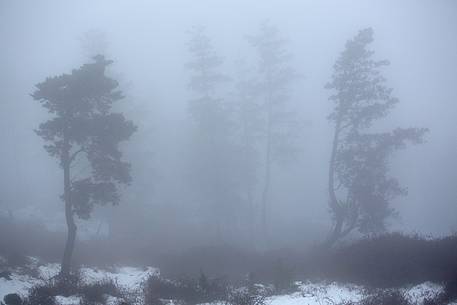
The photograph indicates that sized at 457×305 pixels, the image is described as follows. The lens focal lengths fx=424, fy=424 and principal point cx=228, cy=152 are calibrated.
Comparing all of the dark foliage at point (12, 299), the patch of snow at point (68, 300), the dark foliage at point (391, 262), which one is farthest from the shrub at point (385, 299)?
the dark foliage at point (12, 299)

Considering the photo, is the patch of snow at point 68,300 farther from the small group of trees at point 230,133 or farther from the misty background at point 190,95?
the misty background at point 190,95

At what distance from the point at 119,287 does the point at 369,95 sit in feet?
52.7

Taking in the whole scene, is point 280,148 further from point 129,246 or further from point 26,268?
point 26,268

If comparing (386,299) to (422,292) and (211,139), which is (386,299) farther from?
(211,139)

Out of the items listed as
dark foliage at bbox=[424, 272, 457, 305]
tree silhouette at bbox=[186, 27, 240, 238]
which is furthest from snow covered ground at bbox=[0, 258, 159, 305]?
tree silhouette at bbox=[186, 27, 240, 238]

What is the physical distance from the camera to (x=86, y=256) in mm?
23641

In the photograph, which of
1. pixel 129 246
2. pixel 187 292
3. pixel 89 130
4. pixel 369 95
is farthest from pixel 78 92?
pixel 369 95

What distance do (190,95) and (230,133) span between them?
48936 mm

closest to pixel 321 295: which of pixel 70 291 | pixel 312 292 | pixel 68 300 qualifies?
pixel 312 292

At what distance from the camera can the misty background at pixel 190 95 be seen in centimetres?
3534

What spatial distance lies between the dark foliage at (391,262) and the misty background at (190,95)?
819 centimetres

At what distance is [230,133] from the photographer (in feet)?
108

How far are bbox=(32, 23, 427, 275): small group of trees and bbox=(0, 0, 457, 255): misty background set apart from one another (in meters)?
2.81

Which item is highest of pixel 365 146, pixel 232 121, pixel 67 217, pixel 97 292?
pixel 232 121
